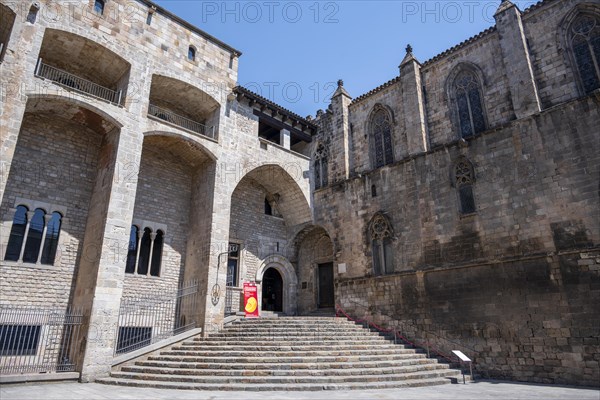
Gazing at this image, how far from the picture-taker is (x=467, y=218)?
41.7 ft

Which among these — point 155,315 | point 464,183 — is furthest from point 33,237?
point 464,183

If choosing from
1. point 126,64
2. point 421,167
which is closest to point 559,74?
point 421,167

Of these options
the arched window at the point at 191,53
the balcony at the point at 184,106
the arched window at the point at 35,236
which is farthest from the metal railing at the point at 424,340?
the arched window at the point at 191,53

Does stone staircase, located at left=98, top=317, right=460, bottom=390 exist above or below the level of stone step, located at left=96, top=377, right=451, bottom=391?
above

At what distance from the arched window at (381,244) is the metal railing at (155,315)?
721 cm

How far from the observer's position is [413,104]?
15.4m

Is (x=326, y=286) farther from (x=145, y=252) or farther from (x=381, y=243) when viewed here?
(x=145, y=252)

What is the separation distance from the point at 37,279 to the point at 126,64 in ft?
25.8

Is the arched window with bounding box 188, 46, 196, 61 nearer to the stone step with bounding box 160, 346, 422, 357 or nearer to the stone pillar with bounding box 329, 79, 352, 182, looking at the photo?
the stone pillar with bounding box 329, 79, 352, 182

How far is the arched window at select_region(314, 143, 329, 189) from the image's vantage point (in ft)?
60.4

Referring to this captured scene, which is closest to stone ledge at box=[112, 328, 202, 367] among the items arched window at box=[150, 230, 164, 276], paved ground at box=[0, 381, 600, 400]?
paved ground at box=[0, 381, 600, 400]

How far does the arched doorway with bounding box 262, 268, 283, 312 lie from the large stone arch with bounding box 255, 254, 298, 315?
25 centimetres

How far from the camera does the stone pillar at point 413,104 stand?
1490 cm

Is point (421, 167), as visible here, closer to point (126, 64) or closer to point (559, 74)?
point (559, 74)
